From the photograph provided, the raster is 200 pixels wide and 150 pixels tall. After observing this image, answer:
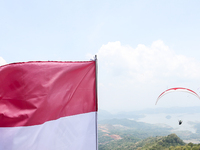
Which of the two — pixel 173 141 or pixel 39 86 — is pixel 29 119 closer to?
pixel 39 86

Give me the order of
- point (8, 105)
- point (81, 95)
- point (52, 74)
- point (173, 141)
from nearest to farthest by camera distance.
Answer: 1. point (8, 105)
2. point (52, 74)
3. point (81, 95)
4. point (173, 141)

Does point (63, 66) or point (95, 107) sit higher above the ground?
point (63, 66)

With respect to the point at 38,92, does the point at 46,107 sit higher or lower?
lower

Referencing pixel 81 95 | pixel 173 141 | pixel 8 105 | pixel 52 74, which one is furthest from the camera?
pixel 173 141

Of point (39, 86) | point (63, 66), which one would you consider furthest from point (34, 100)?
point (63, 66)

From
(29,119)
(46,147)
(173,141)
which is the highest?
(29,119)

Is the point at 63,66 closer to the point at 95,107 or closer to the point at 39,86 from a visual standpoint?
the point at 39,86

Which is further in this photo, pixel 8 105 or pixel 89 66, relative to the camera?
pixel 89 66
